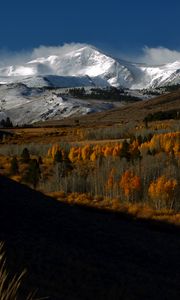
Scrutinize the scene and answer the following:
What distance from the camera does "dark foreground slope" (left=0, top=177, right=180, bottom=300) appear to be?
17.8m

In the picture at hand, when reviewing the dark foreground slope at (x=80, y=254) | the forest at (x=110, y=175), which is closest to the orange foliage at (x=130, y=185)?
Result: the forest at (x=110, y=175)

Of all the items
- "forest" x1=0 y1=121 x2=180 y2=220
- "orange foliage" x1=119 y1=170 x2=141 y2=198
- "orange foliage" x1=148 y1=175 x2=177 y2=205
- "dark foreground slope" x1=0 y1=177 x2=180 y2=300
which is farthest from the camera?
"orange foliage" x1=119 y1=170 x2=141 y2=198

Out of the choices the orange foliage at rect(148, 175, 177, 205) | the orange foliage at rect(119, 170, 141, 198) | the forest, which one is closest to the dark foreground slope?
the forest

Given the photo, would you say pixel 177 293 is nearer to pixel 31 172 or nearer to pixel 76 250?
pixel 76 250

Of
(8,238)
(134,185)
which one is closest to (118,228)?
(8,238)

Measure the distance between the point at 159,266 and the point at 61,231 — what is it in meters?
4.36

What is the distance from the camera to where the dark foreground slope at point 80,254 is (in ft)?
58.2

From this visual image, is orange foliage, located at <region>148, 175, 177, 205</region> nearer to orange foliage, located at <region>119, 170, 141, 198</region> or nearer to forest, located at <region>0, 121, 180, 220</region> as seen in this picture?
forest, located at <region>0, 121, 180, 220</region>

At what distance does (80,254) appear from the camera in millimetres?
21609

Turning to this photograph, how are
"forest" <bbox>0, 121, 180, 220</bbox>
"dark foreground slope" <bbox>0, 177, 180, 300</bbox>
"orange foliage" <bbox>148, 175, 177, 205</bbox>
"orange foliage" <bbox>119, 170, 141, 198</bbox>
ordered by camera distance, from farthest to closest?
"orange foliage" <bbox>119, 170, 141, 198</bbox>, "orange foliage" <bbox>148, 175, 177, 205</bbox>, "forest" <bbox>0, 121, 180, 220</bbox>, "dark foreground slope" <bbox>0, 177, 180, 300</bbox>

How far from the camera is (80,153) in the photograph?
125m

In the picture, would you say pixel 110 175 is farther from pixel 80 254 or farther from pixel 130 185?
pixel 80 254

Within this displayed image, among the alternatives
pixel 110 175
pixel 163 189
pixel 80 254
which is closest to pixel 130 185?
pixel 163 189

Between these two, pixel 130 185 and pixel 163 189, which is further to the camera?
pixel 130 185
